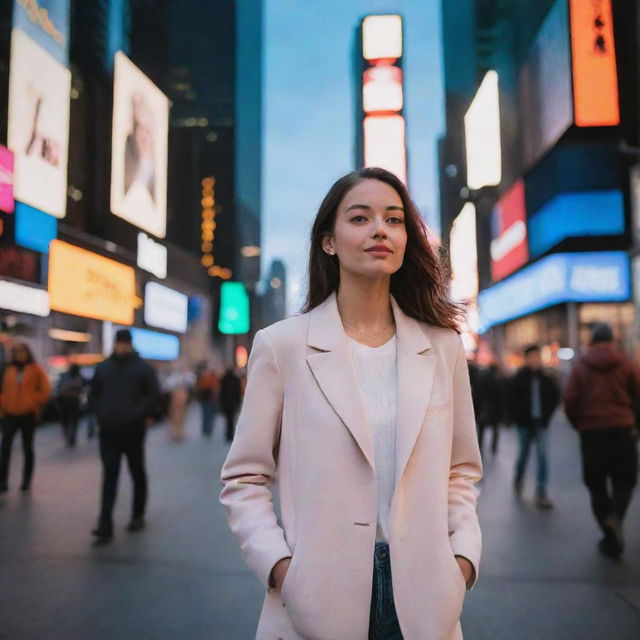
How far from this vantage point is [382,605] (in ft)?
5.48

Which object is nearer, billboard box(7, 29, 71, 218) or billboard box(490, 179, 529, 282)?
billboard box(7, 29, 71, 218)

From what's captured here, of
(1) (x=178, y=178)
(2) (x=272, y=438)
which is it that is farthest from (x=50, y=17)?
(1) (x=178, y=178)

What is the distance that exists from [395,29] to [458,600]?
28.8 metres

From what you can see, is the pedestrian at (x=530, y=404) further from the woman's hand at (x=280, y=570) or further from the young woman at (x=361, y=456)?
the woman's hand at (x=280, y=570)

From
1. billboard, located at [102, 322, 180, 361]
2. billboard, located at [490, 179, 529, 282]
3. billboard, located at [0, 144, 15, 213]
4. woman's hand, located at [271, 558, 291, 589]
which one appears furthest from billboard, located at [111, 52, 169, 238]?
woman's hand, located at [271, 558, 291, 589]

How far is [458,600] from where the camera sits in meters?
1.66

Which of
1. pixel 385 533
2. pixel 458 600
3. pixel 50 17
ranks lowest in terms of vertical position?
pixel 458 600

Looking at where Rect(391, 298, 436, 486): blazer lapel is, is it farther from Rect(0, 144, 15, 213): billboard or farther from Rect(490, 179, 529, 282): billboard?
Rect(490, 179, 529, 282): billboard

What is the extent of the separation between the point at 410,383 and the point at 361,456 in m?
0.24

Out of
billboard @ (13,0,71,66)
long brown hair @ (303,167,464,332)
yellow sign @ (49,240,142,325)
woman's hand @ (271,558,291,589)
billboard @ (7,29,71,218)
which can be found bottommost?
woman's hand @ (271,558,291,589)

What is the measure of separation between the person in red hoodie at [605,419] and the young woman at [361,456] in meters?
4.60

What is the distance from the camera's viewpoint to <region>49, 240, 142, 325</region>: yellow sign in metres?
23.2

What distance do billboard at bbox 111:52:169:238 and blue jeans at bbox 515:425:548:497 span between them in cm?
1728

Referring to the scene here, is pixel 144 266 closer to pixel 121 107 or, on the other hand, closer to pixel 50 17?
pixel 121 107
